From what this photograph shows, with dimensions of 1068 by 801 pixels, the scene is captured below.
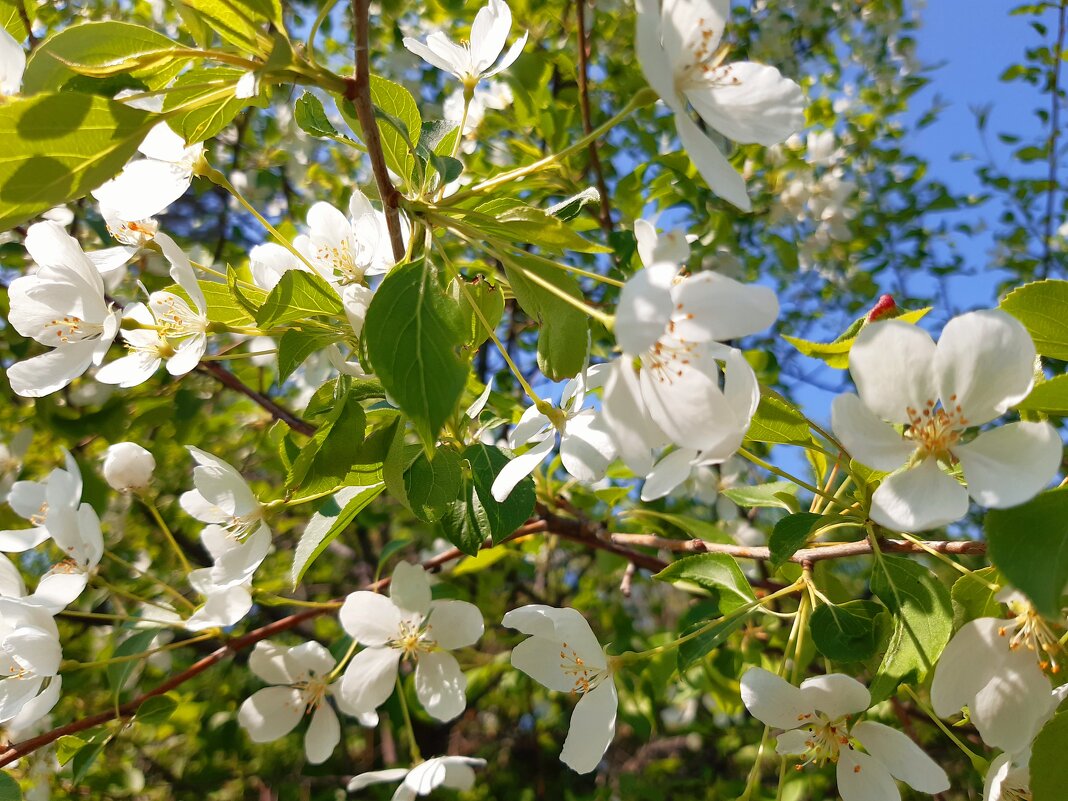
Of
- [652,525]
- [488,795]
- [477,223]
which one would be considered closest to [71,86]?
[477,223]

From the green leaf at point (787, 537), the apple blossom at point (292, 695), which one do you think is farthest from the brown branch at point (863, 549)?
the apple blossom at point (292, 695)

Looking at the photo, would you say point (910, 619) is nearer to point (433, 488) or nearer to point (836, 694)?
point (836, 694)

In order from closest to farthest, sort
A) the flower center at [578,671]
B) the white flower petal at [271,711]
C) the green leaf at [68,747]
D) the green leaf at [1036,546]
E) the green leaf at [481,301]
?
the green leaf at [1036,546]
the green leaf at [481,301]
the flower center at [578,671]
the green leaf at [68,747]
the white flower petal at [271,711]

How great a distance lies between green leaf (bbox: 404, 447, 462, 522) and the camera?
102 centimetres

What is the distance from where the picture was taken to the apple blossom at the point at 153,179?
110cm

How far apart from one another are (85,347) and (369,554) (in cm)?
234

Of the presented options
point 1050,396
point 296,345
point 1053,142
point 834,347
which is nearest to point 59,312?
point 296,345

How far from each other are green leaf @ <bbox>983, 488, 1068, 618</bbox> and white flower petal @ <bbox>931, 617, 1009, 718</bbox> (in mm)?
200

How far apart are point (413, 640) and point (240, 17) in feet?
3.42

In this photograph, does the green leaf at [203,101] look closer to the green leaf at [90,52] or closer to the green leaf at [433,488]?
the green leaf at [90,52]

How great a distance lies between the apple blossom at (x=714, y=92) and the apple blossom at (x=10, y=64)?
0.82 metres

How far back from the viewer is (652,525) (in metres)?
1.96

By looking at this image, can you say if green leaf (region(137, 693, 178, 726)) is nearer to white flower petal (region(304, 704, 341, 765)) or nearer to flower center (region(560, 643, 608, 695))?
white flower petal (region(304, 704, 341, 765))

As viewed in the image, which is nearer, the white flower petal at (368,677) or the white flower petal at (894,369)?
the white flower petal at (894,369)
